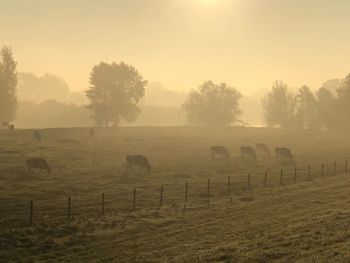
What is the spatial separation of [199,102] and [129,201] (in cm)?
8675

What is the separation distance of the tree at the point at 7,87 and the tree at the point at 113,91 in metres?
17.2

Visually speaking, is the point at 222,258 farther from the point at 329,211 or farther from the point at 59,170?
the point at 59,170

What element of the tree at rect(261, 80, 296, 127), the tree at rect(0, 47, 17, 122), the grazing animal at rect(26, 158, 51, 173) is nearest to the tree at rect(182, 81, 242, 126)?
the tree at rect(261, 80, 296, 127)

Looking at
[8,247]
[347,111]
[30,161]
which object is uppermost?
[347,111]

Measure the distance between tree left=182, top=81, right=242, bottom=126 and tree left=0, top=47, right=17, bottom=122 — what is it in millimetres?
45790

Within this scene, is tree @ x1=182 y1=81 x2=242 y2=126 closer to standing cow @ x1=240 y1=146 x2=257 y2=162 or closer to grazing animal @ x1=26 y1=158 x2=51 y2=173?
standing cow @ x1=240 y1=146 x2=257 y2=162

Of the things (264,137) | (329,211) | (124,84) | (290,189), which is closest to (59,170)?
(290,189)

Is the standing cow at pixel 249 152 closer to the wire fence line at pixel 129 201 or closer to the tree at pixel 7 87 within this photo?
the wire fence line at pixel 129 201

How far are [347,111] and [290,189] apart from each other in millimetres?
72384

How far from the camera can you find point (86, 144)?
61062 millimetres

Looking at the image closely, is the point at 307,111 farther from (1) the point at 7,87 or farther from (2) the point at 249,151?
(1) the point at 7,87

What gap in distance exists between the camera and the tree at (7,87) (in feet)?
301

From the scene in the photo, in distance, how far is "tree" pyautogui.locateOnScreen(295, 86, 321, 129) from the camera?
10881 cm

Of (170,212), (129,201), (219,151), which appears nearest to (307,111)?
(219,151)
